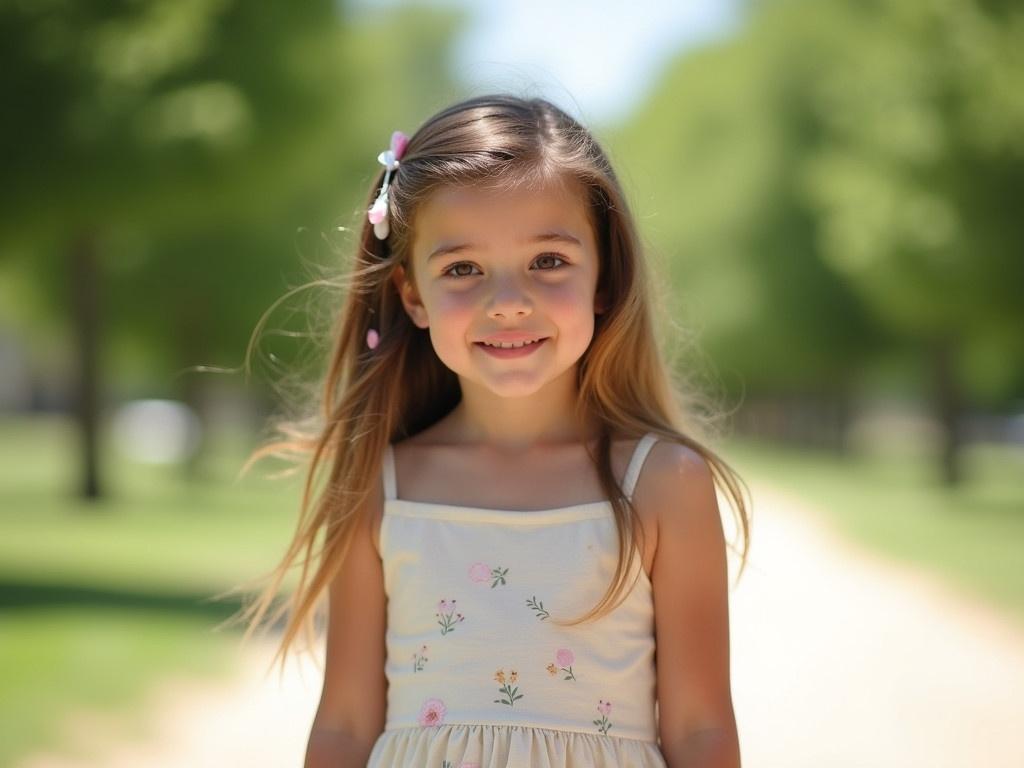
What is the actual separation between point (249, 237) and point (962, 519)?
11402mm

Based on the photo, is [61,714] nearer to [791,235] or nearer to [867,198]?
[867,198]

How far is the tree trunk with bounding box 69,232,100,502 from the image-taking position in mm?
15289

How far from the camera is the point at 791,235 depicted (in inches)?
1089

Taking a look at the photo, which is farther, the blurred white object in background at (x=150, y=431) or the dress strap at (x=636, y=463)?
the blurred white object in background at (x=150, y=431)

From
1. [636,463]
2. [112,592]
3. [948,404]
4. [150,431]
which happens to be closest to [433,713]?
[636,463]

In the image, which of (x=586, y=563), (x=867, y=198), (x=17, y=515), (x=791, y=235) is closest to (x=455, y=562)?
(x=586, y=563)

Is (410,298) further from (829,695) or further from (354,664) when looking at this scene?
(829,695)

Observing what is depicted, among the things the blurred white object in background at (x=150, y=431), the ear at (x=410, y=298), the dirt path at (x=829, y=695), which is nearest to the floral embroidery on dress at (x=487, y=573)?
the ear at (x=410, y=298)

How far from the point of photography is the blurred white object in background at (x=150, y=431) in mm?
38875

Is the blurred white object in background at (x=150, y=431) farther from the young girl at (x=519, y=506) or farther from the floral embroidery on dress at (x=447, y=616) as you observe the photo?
the floral embroidery on dress at (x=447, y=616)

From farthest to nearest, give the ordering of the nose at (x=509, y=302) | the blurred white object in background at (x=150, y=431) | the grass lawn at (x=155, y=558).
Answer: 1. the blurred white object in background at (x=150, y=431)
2. the grass lawn at (x=155, y=558)
3. the nose at (x=509, y=302)

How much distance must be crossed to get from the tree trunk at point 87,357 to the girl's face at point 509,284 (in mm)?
13527

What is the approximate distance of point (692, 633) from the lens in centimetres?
245

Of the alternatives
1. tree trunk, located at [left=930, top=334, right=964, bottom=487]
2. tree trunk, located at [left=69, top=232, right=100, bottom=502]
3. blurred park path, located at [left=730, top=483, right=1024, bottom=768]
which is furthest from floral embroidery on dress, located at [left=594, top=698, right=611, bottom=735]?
tree trunk, located at [left=930, top=334, right=964, bottom=487]
